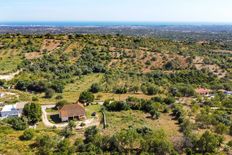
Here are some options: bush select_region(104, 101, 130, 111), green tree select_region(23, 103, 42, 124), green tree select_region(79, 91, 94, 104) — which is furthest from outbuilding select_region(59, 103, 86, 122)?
bush select_region(104, 101, 130, 111)

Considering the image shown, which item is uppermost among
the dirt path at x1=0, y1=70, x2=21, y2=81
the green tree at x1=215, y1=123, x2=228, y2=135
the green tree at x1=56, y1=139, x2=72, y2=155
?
the dirt path at x1=0, y1=70, x2=21, y2=81

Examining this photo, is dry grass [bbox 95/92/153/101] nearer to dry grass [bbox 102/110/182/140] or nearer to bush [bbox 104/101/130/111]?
bush [bbox 104/101/130/111]

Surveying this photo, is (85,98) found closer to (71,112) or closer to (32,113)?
(71,112)

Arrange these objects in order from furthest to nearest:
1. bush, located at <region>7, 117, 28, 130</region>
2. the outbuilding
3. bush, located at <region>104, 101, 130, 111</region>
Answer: bush, located at <region>104, 101, 130, 111</region> < the outbuilding < bush, located at <region>7, 117, 28, 130</region>

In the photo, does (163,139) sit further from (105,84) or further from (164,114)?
(105,84)

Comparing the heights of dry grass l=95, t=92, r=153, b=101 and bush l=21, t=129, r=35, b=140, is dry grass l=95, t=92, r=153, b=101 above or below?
below

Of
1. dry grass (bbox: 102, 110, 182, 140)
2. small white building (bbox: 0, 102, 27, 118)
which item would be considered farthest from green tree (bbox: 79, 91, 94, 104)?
small white building (bbox: 0, 102, 27, 118)

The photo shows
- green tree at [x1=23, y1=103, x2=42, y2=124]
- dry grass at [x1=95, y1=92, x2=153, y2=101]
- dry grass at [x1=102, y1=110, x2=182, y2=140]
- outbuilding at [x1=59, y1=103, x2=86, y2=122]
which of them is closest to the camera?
dry grass at [x1=102, y1=110, x2=182, y2=140]

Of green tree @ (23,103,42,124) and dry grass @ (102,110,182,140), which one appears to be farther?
green tree @ (23,103,42,124)

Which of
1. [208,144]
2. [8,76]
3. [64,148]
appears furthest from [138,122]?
[8,76]

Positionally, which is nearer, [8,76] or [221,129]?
[221,129]
